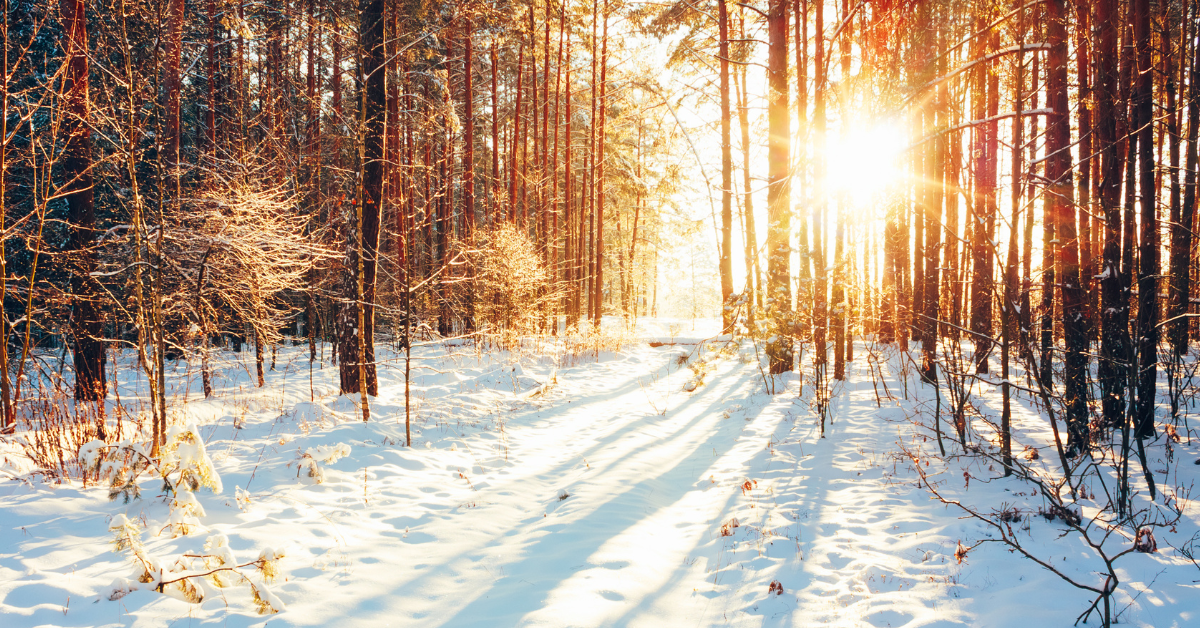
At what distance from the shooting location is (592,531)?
4.61 meters

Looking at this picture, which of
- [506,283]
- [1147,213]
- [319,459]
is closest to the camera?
[319,459]

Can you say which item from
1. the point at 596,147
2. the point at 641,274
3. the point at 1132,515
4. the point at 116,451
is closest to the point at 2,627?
the point at 116,451

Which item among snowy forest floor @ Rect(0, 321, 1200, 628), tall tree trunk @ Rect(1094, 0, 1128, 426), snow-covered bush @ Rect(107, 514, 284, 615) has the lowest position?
snowy forest floor @ Rect(0, 321, 1200, 628)

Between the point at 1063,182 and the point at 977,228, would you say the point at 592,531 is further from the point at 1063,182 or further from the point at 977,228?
the point at 1063,182

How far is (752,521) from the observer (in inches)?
192

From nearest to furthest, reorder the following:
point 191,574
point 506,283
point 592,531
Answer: point 191,574
point 592,531
point 506,283

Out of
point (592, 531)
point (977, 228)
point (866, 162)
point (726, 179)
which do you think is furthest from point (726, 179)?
point (592, 531)

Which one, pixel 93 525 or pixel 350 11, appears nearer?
pixel 93 525

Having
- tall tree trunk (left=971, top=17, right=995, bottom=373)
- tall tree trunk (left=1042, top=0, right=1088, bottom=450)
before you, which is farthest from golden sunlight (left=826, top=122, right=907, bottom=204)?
tall tree trunk (left=1042, top=0, right=1088, bottom=450)

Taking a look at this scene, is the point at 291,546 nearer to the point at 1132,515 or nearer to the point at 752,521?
the point at 752,521

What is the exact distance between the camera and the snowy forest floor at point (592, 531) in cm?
327

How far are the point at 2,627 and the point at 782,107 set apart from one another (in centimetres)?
1164

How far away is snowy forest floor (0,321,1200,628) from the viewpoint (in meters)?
3.27

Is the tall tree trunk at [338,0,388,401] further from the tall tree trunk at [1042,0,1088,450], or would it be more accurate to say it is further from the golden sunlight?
the tall tree trunk at [1042,0,1088,450]
